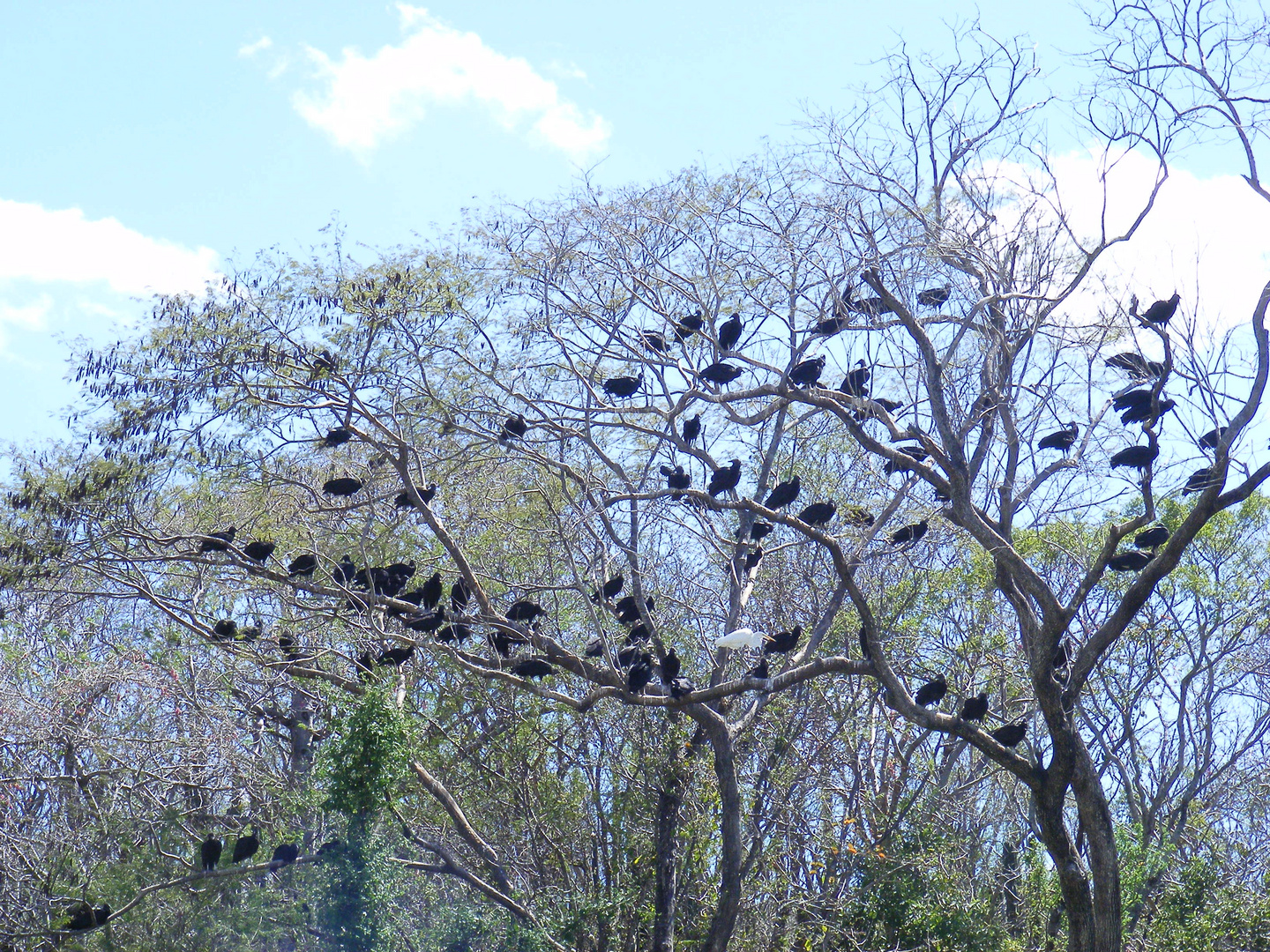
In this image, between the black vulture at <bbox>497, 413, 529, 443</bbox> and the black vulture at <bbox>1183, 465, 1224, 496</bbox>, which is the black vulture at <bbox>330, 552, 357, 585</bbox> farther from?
the black vulture at <bbox>1183, 465, 1224, 496</bbox>

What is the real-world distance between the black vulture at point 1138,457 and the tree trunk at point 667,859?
5371mm

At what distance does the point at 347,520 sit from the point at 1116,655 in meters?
11.0

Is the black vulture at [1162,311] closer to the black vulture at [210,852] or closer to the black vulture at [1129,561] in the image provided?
the black vulture at [1129,561]

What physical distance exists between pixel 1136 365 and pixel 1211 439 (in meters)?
0.66

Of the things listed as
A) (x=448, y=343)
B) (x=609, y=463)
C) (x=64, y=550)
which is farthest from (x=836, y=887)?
(x=64, y=550)

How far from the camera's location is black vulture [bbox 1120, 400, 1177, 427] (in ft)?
25.0

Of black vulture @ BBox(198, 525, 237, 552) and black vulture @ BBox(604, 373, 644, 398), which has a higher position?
black vulture @ BBox(604, 373, 644, 398)

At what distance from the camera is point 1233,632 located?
17359 millimetres

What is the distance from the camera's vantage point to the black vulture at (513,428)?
8891 mm

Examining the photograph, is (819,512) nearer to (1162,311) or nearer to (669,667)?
(669,667)

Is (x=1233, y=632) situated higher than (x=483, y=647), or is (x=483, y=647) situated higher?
(x=1233, y=632)

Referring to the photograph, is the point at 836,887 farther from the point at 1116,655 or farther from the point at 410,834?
the point at 1116,655

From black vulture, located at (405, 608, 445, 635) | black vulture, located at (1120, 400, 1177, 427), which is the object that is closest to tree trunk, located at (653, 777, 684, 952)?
black vulture, located at (405, 608, 445, 635)

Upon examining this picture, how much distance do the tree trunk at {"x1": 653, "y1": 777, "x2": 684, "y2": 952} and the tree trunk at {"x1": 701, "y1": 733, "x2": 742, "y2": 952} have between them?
40 cm
